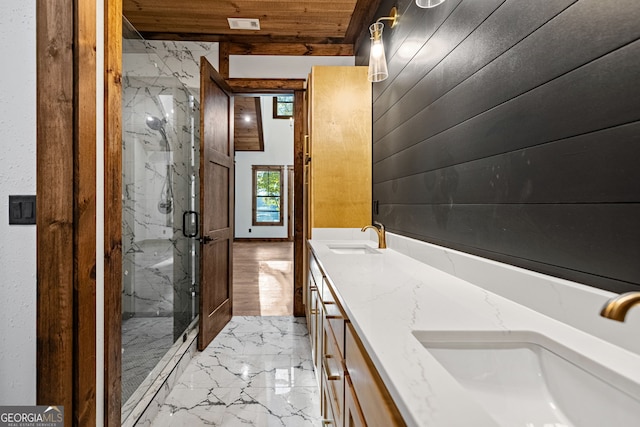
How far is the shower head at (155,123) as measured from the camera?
271 cm

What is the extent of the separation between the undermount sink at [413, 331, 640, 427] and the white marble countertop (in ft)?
0.06

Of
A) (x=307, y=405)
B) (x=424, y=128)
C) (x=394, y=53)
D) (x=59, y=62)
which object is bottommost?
(x=307, y=405)

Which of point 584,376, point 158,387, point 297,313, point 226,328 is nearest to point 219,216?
point 226,328

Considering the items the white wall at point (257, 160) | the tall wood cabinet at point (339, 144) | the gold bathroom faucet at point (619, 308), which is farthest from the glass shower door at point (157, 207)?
the white wall at point (257, 160)

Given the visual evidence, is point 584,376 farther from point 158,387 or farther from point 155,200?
point 155,200

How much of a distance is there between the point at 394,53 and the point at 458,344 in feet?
6.28

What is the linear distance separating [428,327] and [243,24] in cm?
304

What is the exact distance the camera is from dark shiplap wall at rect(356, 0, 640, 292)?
2.28ft

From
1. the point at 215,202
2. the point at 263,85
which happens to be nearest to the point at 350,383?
the point at 215,202

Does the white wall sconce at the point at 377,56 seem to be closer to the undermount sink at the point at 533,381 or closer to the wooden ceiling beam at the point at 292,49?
the wooden ceiling beam at the point at 292,49

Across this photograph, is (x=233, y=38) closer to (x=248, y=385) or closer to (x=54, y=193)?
(x=54, y=193)

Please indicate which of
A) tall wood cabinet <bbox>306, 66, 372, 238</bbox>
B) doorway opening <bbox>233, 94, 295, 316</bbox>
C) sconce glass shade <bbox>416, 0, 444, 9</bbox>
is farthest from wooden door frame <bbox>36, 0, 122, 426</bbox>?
doorway opening <bbox>233, 94, 295, 316</bbox>

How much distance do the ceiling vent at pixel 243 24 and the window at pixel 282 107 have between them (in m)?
5.97

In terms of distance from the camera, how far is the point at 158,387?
6.46 ft
